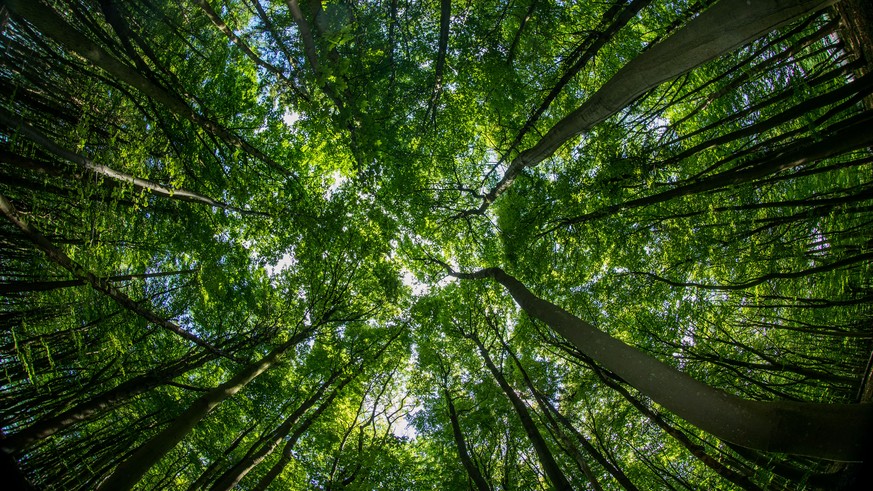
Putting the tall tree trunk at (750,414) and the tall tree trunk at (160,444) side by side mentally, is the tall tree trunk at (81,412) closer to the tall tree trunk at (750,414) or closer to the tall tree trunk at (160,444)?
the tall tree trunk at (160,444)

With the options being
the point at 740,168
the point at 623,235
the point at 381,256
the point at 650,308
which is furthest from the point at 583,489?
the point at 740,168

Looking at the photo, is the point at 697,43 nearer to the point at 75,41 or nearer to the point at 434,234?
the point at 75,41

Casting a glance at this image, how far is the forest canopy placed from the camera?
333cm

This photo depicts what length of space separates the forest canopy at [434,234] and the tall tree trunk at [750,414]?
0.05ft

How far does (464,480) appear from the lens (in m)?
9.45

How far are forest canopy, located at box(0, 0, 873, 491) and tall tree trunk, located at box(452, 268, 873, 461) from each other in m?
0.02

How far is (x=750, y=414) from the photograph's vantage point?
7.63 feet

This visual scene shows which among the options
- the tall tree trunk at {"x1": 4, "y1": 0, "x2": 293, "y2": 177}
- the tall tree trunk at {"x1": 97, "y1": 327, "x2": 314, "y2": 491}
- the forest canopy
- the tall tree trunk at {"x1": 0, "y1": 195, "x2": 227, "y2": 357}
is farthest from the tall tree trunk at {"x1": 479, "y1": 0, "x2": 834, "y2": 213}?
the tall tree trunk at {"x1": 97, "y1": 327, "x2": 314, "y2": 491}

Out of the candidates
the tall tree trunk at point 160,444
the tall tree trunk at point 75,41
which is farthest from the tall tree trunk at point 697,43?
the tall tree trunk at point 160,444

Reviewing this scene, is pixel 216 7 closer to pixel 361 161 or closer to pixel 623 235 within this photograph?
pixel 361 161

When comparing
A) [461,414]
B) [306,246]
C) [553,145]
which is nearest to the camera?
[553,145]

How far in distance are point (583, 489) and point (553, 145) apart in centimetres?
871

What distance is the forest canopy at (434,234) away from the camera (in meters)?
3.33

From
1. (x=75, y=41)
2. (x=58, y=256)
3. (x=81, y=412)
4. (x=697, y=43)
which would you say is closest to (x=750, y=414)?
(x=697, y=43)
